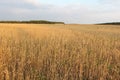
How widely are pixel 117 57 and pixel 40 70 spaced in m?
1.95

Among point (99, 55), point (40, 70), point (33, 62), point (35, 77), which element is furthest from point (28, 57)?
point (99, 55)

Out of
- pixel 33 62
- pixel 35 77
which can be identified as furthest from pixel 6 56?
pixel 35 77

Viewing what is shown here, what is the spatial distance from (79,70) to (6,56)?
1.48m

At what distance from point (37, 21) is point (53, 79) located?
54165mm

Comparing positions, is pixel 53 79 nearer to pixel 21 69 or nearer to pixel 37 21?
pixel 21 69

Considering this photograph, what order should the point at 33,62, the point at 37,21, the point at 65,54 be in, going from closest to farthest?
the point at 33,62
the point at 65,54
the point at 37,21

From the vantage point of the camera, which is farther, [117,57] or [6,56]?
[117,57]

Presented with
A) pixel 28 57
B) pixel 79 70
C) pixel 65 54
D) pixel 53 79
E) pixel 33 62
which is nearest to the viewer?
pixel 53 79

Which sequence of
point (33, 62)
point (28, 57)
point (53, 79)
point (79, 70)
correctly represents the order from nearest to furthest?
point (53, 79) < point (79, 70) < point (33, 62) < point (28, 57)

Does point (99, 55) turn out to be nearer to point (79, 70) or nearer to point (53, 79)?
point (79, 70)

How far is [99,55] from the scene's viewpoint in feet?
21.7

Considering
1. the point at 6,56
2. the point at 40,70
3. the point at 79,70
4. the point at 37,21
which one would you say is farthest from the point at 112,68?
the point at 37,21

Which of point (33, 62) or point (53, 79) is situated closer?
point (53, 79)

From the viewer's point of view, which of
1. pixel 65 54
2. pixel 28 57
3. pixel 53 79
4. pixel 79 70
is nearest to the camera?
pixel 53 79
